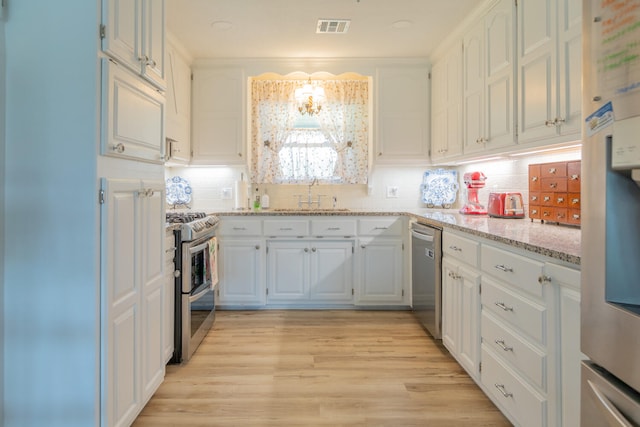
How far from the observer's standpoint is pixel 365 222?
11.3 feet

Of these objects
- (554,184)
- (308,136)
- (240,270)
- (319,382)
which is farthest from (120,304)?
(308,136)

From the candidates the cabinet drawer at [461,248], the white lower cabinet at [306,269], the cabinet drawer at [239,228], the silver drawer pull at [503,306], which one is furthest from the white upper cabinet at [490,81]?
the cabinet drawer at [239,228]

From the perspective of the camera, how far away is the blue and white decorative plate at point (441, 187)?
3.81m

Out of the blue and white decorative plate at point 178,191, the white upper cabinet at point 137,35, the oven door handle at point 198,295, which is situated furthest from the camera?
the blue and white decorative plate at point 178,191

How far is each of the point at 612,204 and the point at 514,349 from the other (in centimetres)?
104

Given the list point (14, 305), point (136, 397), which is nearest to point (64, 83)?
point (14, 305)

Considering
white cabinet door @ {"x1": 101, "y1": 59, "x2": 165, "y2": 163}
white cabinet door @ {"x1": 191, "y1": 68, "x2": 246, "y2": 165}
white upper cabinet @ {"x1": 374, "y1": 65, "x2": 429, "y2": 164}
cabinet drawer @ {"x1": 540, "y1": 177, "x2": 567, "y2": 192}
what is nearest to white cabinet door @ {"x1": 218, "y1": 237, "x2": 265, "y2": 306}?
white cabinet door @ {"x1": 191, "y1": 68, "x2": 246, "y2": 165}

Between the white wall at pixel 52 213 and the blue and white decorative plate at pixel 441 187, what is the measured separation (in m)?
3.24

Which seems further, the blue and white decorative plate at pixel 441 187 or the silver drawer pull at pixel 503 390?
the blue and white decorative plate at pixel 441 187

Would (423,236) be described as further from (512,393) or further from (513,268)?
(512,393)

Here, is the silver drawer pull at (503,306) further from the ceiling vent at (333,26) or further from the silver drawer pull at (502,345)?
the ceiling vent at (333,26)

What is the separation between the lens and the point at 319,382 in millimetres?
2162

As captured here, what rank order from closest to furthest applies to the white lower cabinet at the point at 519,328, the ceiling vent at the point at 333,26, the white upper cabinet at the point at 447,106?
the white lower cabinet at the point at 519,328 < the ceiling vent at the point at 333,26 < the white upper cabinet at the point at 447,106

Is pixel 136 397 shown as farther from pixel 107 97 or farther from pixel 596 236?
pixel 596 236
